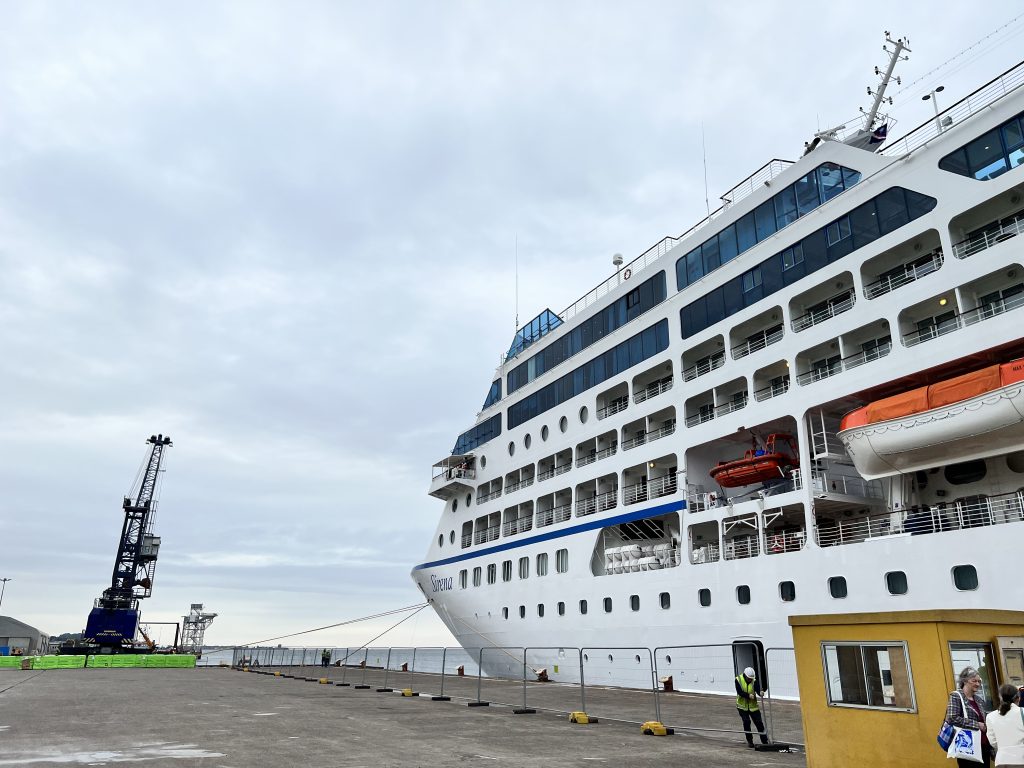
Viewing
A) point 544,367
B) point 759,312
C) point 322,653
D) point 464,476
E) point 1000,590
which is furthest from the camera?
point 322,653

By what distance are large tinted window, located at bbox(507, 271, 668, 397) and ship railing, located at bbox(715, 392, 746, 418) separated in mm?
5079

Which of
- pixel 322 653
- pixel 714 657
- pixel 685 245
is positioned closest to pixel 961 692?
pixel 714 657

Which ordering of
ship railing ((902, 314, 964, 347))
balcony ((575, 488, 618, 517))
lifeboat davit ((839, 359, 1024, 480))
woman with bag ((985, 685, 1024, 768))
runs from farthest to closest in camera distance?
1. balcony ((575, 488, 618, 517))
2. ship railing ((902, 314, 964, 347))
3. lifeboat davit ((839, 359, 1024, 480))
4. woman with bag ((985, 685, 1024, 768))

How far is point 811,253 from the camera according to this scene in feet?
65.4

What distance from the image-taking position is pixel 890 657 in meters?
8.48

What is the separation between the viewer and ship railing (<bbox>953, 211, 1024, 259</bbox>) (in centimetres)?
1530

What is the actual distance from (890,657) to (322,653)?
4331cm

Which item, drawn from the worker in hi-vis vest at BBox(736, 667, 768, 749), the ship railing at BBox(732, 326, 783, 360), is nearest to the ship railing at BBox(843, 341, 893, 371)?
the ship railing at BBox(732, 326, 783, 360)

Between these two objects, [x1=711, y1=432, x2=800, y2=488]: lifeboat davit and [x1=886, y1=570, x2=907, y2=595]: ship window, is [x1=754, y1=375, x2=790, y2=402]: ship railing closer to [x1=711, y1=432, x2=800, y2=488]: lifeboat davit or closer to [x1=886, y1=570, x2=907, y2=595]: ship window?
[x1=711, y1=432, x2=800, y2=488]: lifeboat davit

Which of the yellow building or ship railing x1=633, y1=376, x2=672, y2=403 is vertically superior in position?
ship railing x1=633, y1=376, x2=672, y2=403

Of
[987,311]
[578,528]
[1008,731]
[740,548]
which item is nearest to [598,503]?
[578,528]

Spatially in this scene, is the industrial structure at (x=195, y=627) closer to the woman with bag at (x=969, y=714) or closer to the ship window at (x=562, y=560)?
the ship window at (x=562, y=560)

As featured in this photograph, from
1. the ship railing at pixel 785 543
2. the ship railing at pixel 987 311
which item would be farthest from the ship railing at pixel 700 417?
the ship railing at pixel 987 311

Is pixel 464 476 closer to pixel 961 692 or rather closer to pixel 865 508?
pixel 865 508
